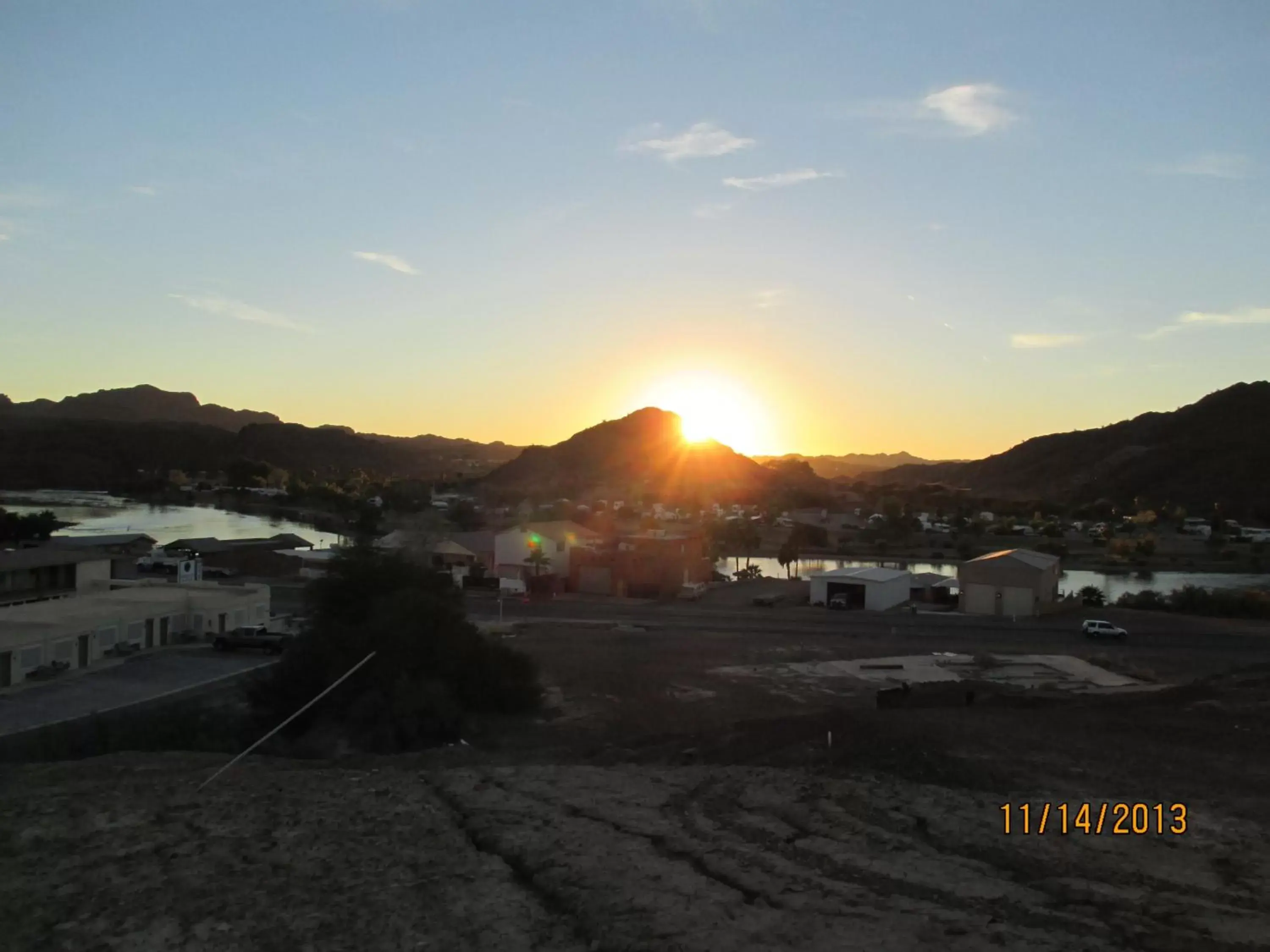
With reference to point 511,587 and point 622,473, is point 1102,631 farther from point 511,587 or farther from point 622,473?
point 622,473

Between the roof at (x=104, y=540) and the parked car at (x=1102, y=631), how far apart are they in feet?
160

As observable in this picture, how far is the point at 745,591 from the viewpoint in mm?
59750

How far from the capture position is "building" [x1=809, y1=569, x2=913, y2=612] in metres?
51.4

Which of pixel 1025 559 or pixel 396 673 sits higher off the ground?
pixel 1025 559

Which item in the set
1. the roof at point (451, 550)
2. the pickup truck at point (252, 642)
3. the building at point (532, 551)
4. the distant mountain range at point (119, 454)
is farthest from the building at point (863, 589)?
the distant mountain range at point (119, 454)

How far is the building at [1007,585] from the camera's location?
48.2 metres

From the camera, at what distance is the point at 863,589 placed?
51.9 metres

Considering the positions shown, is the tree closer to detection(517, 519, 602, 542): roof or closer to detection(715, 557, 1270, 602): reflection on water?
detection(715, 557, 1270, 602): reflection on water

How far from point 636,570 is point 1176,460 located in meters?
104

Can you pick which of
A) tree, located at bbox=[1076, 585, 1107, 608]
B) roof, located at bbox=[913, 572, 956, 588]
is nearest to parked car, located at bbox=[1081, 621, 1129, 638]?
tree, located at bbox=[1076, 585, 1107, 608]

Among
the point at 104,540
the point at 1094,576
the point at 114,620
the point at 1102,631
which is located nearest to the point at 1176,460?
the point at 1094,576

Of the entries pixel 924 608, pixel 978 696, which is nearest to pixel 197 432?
pixel 924 608

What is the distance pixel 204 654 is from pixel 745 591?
32.9 m
